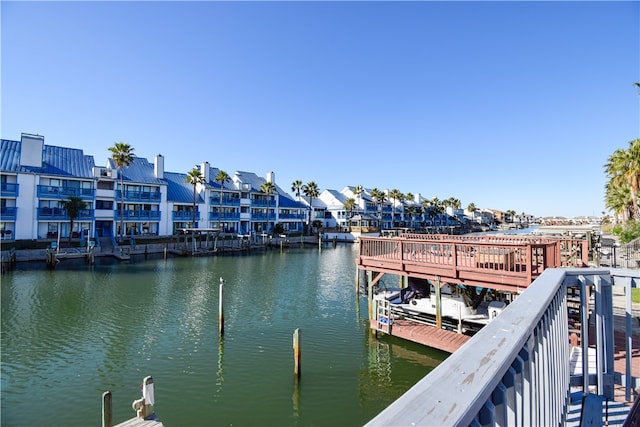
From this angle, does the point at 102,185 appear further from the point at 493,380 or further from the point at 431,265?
the point at 493,380

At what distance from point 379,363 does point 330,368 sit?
217cm

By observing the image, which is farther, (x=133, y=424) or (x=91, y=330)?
(x=91, y=330)

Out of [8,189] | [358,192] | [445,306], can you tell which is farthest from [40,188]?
[358,192]

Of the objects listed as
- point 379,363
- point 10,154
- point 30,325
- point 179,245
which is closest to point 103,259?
point 179,245

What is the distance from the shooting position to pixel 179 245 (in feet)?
171

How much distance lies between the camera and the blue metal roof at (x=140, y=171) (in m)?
53.8

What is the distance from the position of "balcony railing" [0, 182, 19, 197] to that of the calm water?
67.1 feet

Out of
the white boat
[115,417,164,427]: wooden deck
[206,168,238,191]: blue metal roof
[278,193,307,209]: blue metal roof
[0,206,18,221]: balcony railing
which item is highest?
[206,168,238,191]: blue metal roof

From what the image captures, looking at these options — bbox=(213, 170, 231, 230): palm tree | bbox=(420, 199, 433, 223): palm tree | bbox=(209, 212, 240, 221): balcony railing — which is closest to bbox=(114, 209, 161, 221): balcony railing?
bbox=(209, 212, 240, 221): balcony railing

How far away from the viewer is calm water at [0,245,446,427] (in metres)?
11.3

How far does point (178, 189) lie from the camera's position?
61062 millimetres

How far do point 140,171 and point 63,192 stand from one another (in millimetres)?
12432

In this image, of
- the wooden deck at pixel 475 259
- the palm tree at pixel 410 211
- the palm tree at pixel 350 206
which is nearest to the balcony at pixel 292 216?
the palm tree at pixel 350 206

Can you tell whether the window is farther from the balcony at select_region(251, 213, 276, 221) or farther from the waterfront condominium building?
the balcony at select_region(251, 213, 276, 221)
